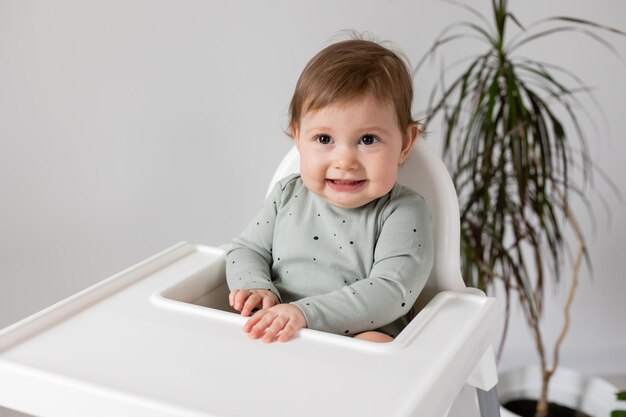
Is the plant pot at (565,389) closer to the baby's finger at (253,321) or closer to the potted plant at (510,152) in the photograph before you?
the potted plant at (510,152)

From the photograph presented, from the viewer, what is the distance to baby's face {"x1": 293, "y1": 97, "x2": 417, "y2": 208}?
3.55ft

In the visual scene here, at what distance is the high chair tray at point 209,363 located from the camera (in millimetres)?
836

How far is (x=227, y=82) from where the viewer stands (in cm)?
217

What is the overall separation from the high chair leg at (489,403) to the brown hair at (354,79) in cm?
51

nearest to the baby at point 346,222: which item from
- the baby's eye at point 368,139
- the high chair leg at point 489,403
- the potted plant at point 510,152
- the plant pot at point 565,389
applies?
the baby's eye at point 368,139

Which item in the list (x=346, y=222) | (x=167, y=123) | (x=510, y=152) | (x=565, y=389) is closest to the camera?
(x=346, y=222)

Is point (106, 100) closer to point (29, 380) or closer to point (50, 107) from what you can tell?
point (50, 107)

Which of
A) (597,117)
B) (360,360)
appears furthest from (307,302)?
(597,117)

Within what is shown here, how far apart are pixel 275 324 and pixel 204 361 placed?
10 cm

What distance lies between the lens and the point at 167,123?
223 centimetres

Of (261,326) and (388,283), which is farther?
(388,283)

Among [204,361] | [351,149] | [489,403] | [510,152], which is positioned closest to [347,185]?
[351,149]

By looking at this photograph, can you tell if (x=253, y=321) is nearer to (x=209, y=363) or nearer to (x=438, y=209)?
(x=209, y=363)

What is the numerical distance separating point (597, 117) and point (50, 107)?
1461 mm
